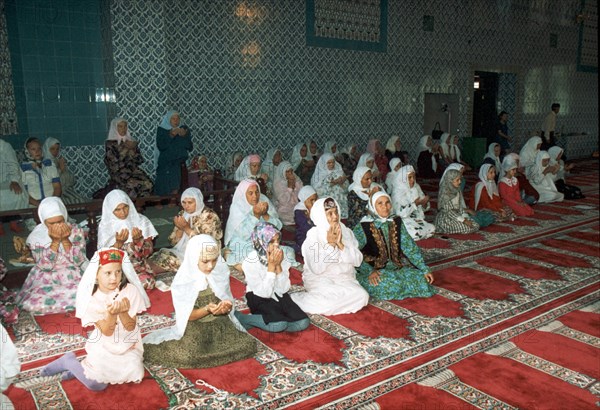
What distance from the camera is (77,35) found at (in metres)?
7.55

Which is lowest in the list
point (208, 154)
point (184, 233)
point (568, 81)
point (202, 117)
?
point (184, 233)

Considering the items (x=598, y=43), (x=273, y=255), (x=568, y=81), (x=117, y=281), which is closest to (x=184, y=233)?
(x=273, y=255)

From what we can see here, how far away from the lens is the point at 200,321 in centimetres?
318

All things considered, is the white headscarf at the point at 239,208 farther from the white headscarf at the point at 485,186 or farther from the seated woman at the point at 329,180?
the white headscarf at the point at 485,186

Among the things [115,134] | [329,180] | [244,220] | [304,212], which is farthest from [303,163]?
[244,220]

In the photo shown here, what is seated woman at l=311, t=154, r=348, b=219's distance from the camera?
25.0 ft

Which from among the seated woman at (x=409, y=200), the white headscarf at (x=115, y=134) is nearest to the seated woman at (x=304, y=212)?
the seated woman at (x=409, y=200)

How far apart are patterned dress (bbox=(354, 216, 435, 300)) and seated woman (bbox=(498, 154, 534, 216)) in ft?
12.2

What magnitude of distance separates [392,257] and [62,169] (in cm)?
498

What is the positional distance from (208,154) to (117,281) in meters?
5.98

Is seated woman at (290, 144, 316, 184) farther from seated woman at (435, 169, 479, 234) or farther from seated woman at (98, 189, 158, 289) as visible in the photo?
seated woman at (98, 189, 158, 289)

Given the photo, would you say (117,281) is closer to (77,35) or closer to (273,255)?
(273,255)

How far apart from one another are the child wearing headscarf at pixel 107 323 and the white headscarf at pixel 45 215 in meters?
1.52

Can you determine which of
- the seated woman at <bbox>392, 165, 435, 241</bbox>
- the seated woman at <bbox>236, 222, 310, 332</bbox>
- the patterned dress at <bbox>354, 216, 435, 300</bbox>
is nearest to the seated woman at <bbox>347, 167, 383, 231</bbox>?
the seated woman at <bbox>392, 165, 435, 241</bbox>
